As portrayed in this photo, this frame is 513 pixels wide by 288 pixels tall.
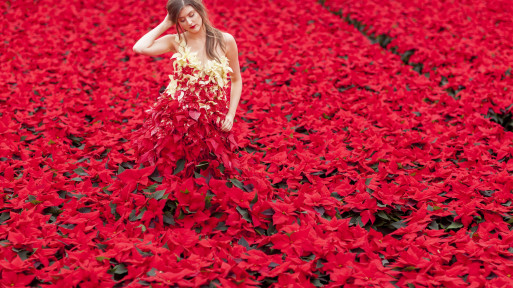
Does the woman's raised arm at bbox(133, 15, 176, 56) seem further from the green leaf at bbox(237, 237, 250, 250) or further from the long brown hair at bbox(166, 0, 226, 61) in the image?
the green leaf at bbox(237, 237, 250, 250)

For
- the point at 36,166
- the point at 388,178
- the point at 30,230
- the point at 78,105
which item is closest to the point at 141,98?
the point at 78,105

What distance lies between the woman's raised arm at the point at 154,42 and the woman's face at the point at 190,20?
8 centimetres

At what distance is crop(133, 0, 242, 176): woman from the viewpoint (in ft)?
7.52

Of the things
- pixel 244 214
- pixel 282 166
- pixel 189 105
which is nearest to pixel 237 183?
pixel 244 214

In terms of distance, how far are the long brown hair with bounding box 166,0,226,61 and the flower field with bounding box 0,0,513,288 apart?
Result: 2.33ft

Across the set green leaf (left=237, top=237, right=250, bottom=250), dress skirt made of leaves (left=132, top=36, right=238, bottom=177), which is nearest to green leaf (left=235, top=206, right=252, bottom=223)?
green leaf (left=237, top=237, right=250, bottom=250)

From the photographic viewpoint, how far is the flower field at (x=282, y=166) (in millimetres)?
1979

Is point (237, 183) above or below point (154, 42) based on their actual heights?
below

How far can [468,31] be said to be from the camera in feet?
16.9

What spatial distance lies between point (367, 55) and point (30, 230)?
373cm

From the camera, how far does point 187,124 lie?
7.49 ft

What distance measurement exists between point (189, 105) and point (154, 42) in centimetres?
41

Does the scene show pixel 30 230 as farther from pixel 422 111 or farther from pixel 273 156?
pixel 422 111

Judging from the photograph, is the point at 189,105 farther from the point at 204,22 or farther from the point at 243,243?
the point at 243,243
